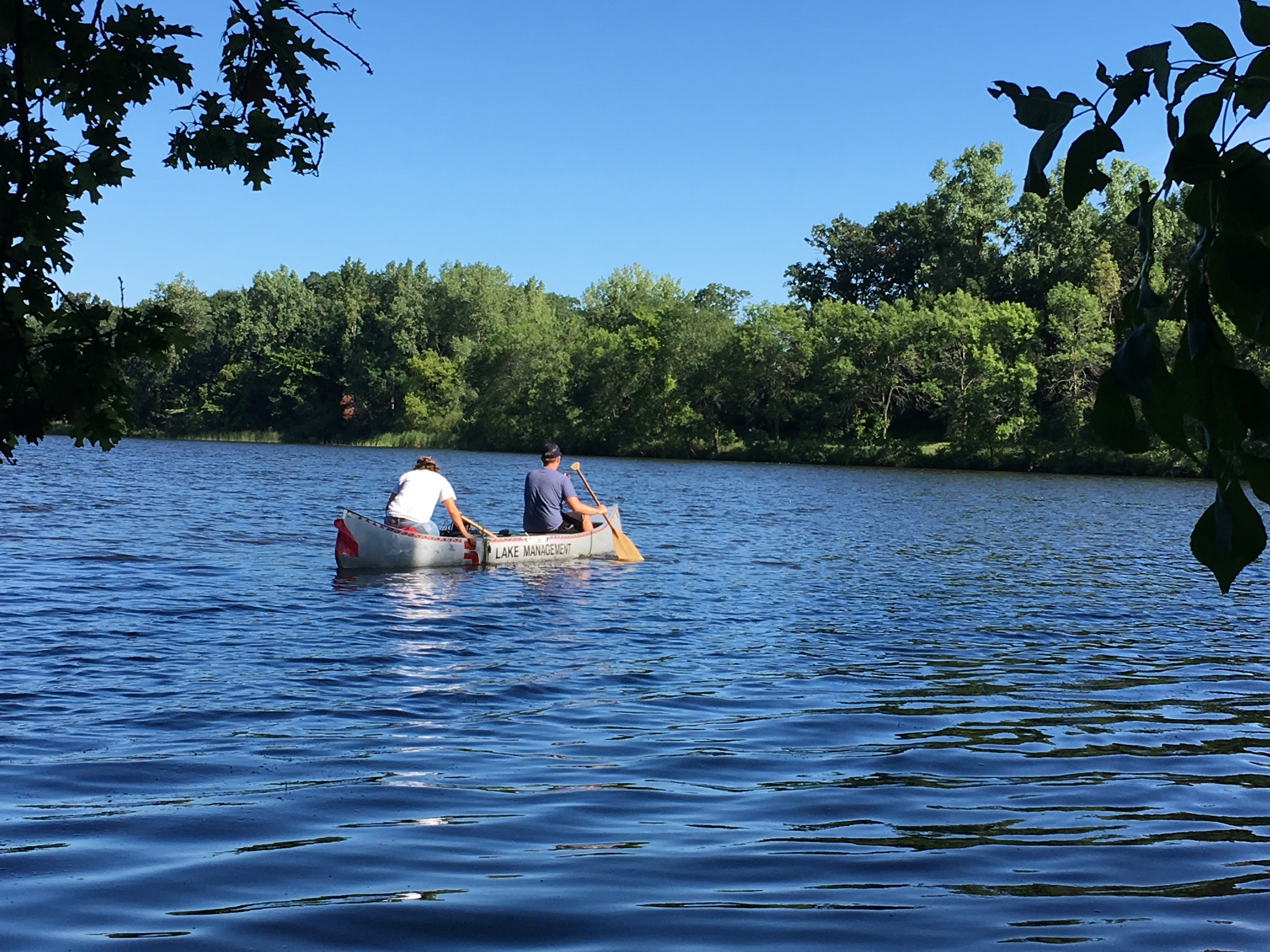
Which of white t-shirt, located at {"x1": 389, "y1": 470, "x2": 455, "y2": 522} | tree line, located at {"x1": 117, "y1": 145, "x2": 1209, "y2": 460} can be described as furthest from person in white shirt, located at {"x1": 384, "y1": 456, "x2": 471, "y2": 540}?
tree line, located at {"x1": 117, "y1": 145, "x2": 1209, "y2": 460}

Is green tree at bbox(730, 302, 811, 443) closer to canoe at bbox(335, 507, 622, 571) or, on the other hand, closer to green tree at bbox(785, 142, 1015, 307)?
green tree at bbox(785, 142, 1015, 307)

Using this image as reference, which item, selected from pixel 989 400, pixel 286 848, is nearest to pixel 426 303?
pixel 989 400

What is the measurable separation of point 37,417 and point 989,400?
6177cm

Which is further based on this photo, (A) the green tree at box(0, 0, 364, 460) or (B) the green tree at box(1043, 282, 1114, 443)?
(B) the green tree at box(1043, 282, 1114, 443)

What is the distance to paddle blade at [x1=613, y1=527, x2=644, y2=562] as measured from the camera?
64.7ft

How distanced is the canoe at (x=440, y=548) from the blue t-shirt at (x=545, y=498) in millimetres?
338

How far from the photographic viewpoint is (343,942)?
4.44 metres

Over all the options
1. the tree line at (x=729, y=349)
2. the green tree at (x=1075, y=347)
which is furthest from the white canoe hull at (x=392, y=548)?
the green tree at (x=1075, y=347)

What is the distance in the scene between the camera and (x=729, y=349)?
251 feet

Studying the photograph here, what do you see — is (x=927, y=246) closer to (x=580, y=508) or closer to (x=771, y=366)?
(x=771, y=366)

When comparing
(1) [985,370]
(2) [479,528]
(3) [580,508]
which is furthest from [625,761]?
(1) [985,370]

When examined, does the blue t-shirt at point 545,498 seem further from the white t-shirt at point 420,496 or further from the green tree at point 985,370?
the green tree at point 985,370

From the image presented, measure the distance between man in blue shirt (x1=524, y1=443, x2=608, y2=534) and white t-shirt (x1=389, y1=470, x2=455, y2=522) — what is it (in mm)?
1376

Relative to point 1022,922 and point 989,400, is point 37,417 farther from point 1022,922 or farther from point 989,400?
point 989,400
